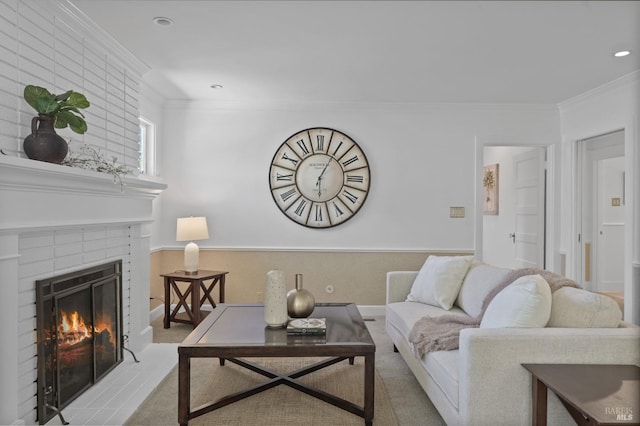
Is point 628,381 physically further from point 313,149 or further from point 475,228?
point 313,149

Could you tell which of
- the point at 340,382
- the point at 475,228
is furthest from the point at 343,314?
the point at 475,228

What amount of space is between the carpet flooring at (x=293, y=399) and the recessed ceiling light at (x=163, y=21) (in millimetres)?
2373

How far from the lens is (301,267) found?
489 centimetres

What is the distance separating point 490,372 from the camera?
6.49ft

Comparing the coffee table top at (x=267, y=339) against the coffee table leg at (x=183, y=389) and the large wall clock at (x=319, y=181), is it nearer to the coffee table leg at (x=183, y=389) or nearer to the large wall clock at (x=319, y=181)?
the coffee table leg at (x=183, y=389)

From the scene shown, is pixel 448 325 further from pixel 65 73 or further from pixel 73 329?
pixel 65 73

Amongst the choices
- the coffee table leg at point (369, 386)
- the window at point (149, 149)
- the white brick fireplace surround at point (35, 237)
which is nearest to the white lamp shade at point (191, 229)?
the window at point (149, 149)

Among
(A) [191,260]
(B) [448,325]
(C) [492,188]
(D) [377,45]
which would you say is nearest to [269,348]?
(B) [448,325]

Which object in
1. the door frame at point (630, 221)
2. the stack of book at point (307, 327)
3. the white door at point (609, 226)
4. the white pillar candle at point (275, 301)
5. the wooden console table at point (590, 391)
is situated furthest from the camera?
the white door at point (609, 226)

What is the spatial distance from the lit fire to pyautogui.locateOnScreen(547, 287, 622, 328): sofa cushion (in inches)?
106

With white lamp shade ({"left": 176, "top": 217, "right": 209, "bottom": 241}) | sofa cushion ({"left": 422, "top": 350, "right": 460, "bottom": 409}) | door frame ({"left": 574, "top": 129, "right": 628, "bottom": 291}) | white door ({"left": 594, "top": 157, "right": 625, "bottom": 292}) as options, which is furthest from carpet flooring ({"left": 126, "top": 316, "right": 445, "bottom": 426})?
white door ({"left": 594, "top": 157, "right": 625, "bottom": 292})

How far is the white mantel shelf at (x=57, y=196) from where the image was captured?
1.95 metres

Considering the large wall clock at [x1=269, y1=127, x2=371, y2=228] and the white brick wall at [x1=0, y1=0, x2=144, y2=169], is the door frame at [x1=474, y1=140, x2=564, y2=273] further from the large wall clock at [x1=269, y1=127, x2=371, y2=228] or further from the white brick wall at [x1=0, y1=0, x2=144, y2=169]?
the white brick wall at [x1=0, y1=0, x2=144, y2=169]

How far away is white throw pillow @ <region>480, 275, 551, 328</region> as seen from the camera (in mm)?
2109
